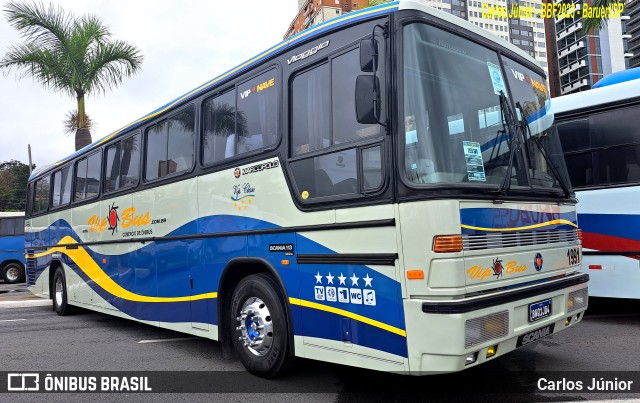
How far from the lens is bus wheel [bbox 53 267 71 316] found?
10.2 meters

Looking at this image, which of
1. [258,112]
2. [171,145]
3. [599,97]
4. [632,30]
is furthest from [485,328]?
[632,30]

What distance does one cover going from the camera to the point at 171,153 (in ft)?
21.9

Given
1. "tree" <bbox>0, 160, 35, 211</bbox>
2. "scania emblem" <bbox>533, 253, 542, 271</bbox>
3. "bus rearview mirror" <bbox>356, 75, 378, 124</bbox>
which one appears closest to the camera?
"bus rearview mirror" <bbox>356, 75, 378, 124</bbox>

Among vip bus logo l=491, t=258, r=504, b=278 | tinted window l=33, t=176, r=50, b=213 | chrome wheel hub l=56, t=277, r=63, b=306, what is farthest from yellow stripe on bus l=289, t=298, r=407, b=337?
tinted window l=33, t=176, r=50, b=213

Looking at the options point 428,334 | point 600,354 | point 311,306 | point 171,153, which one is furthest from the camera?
point 171,153

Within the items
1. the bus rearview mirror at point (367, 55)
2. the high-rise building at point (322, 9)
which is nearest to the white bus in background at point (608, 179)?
the bus rearview mirror at point (367, 55)

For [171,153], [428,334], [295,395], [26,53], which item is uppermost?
[26,53]

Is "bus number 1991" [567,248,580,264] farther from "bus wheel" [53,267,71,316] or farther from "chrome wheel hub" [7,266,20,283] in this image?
"chrome wheel hub" [7,266,20,283]

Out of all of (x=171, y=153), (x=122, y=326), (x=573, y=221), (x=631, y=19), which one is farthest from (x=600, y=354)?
(x=631, y=19)

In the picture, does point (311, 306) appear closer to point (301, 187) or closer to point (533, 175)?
point (301, 187)

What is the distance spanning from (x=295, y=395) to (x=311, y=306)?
820 millimetres

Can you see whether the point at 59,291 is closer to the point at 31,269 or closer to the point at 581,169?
the point at 31,269

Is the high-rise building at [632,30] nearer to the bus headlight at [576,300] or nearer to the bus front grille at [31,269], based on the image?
the bus front grille at [31,269]

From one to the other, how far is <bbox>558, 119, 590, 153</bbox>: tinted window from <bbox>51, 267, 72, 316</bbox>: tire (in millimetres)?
9358
